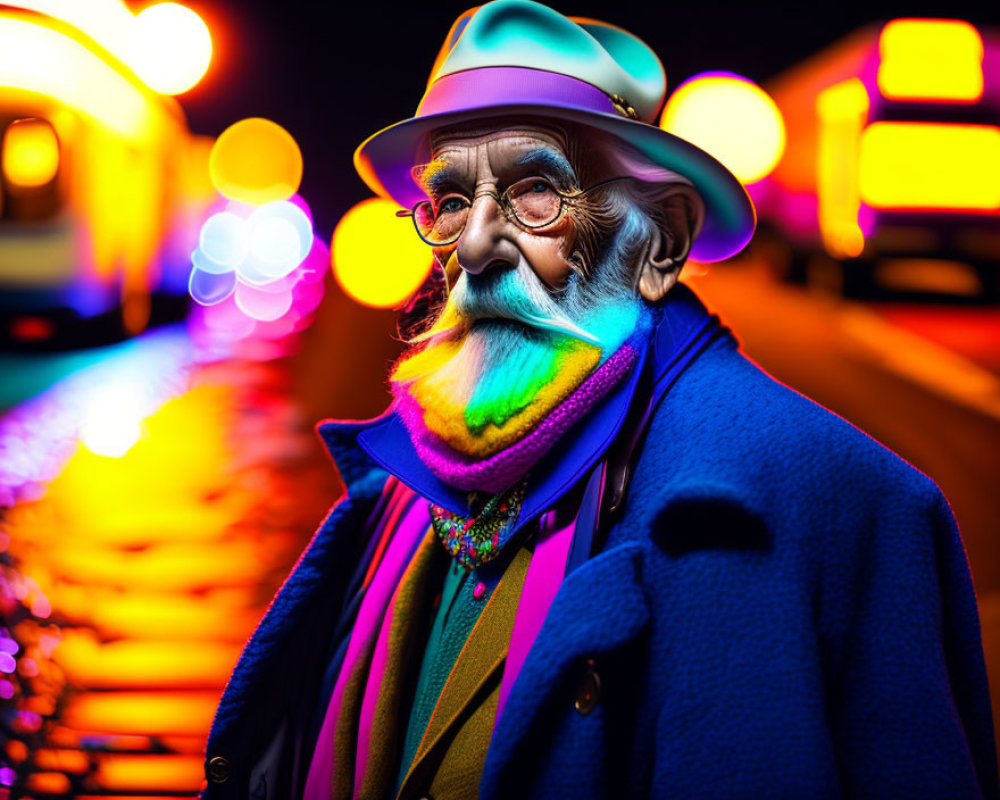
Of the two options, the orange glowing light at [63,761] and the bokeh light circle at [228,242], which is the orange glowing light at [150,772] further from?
the bokeh light circle at [228,242]

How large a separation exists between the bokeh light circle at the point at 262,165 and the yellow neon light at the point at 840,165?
128 feet

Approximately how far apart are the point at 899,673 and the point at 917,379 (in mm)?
9350

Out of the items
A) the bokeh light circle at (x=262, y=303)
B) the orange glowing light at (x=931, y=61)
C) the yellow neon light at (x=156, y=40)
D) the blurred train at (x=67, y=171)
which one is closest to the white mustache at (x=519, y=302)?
the blurred train at (x=67, y=171)

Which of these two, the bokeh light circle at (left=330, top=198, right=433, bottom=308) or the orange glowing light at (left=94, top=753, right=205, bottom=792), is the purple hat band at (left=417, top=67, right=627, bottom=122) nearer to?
the orange glowing light at (left=94, top=753, right=205, bottom=792)

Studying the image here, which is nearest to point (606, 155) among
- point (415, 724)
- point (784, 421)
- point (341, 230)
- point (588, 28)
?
point (588, 28)

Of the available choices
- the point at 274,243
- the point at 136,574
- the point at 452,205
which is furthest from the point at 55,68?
the point at 274,243

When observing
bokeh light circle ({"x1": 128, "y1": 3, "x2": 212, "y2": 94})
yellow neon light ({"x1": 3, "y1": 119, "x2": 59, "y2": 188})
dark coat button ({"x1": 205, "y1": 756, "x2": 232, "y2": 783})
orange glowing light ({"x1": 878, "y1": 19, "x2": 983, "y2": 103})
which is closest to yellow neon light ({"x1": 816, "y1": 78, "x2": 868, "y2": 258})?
orange glowing light ({"x1": 878, "y1": 19, "x2": 983, "y2": 103})

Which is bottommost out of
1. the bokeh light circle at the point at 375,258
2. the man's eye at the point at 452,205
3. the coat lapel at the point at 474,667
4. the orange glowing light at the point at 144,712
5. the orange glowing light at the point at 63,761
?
the bokeh light circle at the point at 375,258

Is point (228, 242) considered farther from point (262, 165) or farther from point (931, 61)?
point (931, 61)

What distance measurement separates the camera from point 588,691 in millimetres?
1276

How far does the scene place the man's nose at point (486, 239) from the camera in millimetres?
1572

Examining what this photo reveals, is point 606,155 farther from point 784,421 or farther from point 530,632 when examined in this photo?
point 530,632

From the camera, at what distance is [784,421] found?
4.50 ft

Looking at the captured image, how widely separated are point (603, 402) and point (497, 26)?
0.67 metres
